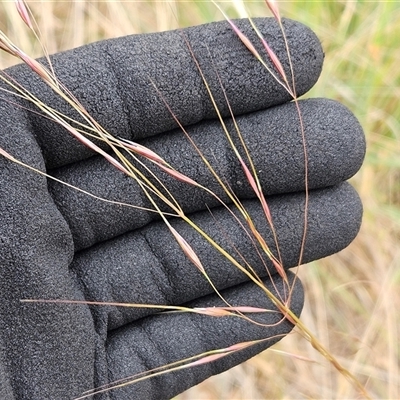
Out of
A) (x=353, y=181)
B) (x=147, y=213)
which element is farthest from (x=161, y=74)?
(x=353, y=181)

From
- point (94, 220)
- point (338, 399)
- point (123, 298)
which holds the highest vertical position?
point (94, 220)

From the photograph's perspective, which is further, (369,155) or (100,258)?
(369,155)

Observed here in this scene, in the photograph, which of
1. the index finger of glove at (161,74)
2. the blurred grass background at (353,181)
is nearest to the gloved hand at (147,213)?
the index finger of glove at (161,74)

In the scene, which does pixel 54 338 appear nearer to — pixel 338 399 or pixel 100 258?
pixel 100 258

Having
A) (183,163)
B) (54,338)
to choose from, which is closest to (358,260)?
(183,163)

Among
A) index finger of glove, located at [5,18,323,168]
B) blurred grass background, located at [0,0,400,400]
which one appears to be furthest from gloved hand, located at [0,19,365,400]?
blurred grass background, located at [0,0,400,400]

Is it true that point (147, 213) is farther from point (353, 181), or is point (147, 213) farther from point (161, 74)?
point (353, 181)
